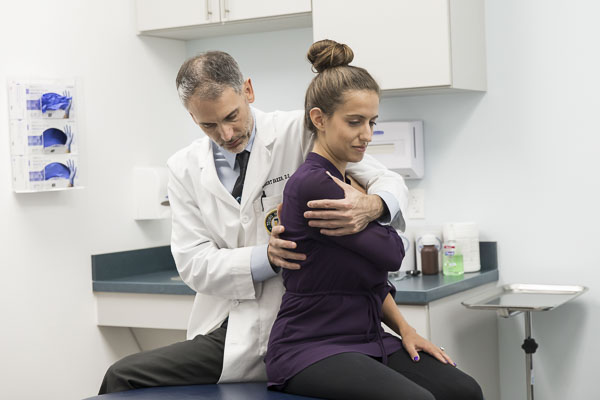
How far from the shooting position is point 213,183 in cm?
191

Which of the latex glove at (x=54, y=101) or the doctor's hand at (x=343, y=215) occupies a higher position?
the latex glove at (x=54, y=101)

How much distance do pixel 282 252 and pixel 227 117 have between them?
357 mm

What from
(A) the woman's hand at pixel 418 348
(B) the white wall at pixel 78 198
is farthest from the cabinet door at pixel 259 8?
(A) the woman's hand at pixel 418 348

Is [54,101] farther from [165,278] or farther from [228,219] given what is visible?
[228,219]

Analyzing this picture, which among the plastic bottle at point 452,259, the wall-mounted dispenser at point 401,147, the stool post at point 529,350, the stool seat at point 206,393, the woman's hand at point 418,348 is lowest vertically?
the stool post at point 529,350

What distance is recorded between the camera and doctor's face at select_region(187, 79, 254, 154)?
1.80 m

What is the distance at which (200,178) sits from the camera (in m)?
1.95

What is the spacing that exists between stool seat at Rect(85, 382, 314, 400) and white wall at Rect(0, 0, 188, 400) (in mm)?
1047

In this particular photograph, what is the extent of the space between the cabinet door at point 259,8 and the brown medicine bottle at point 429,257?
0.94 meters

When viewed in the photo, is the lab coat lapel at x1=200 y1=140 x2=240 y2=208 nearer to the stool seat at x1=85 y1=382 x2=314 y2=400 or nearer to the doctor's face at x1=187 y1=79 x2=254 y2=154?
the doctor's face at x1=187 y1=79 x2=254 y2=154

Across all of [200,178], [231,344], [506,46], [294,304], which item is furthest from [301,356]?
[506,46]

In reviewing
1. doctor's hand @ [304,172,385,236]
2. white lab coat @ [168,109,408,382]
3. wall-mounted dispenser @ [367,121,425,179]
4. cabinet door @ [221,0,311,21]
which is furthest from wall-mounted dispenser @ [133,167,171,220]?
doctor's hand @ [304,172,385,236]

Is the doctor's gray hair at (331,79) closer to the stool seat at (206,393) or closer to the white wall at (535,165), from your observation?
the stool seat at (206,393)

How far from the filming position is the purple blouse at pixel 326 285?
1.63 meters
